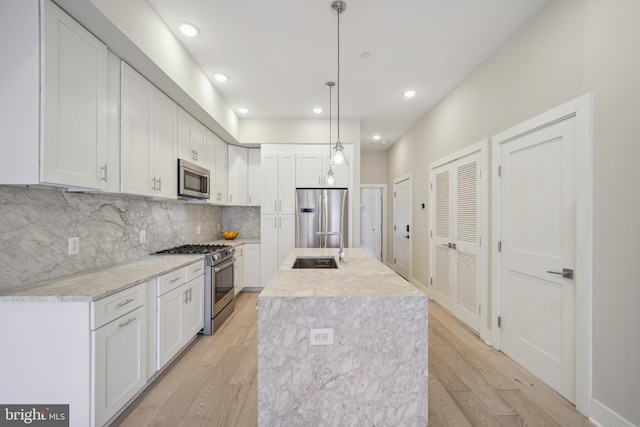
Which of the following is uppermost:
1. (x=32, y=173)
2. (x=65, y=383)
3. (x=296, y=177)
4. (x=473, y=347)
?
(x=296, y=177)

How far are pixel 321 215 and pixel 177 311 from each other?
7.93 feet

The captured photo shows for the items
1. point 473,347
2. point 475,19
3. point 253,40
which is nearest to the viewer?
point 475,19

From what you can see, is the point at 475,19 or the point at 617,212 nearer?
the point at 617,212

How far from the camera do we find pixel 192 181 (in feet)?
10.3

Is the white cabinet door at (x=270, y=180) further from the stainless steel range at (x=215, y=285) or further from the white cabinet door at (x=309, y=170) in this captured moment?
the stainless steel range at (x=215, y=285)

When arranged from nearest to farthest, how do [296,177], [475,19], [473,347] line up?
[475,19] → [473,347] → [296,177]

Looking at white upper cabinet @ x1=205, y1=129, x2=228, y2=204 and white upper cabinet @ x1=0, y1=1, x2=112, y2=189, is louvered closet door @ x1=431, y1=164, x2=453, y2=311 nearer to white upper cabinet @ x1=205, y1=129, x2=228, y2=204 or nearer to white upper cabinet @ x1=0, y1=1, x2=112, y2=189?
white upper cabinet @ x1=205, y1=129, x2=228, y2=204

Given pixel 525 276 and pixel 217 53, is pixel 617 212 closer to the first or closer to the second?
pixel 525 276

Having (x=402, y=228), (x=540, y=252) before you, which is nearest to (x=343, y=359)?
(x=540, y=252)

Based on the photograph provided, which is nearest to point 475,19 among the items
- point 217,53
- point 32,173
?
point 217,53

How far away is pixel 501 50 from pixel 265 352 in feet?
10.4

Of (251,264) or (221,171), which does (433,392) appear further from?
(221,171)

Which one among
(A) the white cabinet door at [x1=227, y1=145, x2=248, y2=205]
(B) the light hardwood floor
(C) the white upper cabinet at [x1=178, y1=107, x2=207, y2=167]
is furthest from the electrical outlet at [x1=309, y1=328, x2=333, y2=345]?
(A) the white cabinet door at [x1=227, y1=145, x2=248, y2=205]

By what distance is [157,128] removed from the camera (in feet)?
8.26
